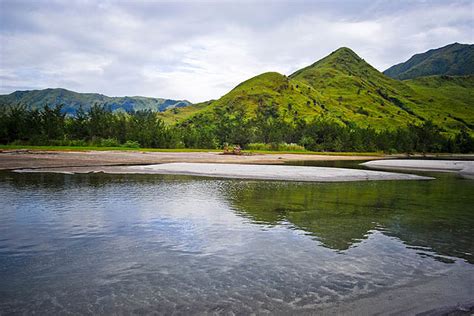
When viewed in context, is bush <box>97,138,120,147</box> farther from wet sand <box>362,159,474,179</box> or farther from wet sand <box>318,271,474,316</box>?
wet sand <box>318,271,474,316</box>

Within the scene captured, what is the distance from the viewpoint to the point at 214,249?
13.5 metres

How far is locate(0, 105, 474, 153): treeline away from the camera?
99.6 metres

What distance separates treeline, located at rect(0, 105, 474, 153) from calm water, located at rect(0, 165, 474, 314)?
85537mm

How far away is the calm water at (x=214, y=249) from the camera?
29.9 feet

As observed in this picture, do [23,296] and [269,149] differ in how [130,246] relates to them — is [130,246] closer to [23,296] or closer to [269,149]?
[23,296]

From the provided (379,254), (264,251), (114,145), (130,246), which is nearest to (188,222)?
(130,246)

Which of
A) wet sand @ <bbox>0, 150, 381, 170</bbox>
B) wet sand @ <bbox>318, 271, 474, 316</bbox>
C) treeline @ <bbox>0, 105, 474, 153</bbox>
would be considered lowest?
wet sand @ <bbox>318, 271, 474, 316</bbox>

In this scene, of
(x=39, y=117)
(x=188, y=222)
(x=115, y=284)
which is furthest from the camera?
(x=39, y=117)

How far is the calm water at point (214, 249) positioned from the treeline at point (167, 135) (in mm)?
85537

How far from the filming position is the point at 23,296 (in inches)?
348

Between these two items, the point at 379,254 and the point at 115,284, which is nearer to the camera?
the point at 115,284

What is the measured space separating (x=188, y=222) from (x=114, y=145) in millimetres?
94088

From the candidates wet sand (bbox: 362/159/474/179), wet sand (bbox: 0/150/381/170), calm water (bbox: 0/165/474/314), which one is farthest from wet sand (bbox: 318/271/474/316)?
wet sand (bbox: 362/159/474/179)

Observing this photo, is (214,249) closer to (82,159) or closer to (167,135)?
(82,159)
